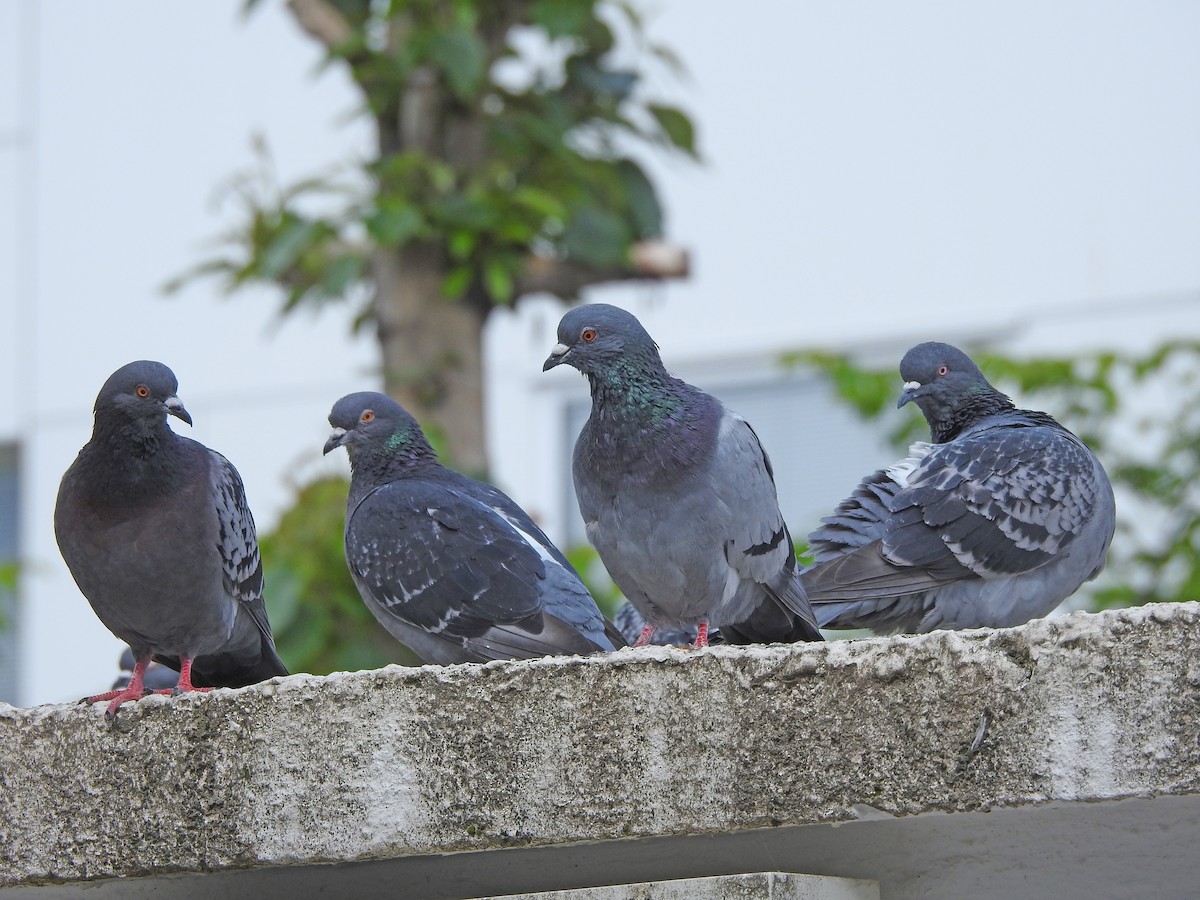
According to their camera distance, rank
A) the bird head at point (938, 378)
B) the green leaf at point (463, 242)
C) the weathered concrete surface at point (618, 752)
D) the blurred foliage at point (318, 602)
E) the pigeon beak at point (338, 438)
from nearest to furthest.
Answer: the weathered concrete surface at point (618, 752), the bird head at point (938, 378), the pigeon beak at point (338, 438), the blurred foliage at point (318, 602), the green leaf at point (463, 242)

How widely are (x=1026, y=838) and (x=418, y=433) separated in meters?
2.95

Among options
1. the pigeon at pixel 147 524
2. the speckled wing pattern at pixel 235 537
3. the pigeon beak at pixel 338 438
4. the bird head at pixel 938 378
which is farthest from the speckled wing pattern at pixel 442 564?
the bird head at pixel 938 378

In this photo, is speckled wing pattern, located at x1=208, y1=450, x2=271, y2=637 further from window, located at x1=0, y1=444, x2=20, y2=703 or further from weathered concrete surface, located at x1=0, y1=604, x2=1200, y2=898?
window, located at x1=0, y1=444, x2=20, y2=703

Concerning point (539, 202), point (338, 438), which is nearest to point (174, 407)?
point (338, 438)

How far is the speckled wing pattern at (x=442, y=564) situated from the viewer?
4.65m

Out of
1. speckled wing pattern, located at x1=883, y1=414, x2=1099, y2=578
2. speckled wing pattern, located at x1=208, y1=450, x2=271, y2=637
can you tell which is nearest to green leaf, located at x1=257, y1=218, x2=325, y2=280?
speckled wing pattern, located at x1=208, y1=450, x2=271, y2=637

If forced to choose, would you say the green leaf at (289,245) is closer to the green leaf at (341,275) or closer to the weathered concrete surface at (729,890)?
the green leaf at (341,275)

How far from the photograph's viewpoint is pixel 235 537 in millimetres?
4273

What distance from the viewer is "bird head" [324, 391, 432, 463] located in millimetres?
5055

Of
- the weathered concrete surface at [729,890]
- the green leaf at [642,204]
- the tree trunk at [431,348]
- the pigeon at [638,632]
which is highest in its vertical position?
the green leaf at [642,204]

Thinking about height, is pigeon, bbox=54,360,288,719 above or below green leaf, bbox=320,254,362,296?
below

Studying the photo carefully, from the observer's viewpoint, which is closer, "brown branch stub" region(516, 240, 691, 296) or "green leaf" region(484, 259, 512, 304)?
"green leaf" region(484, 259, 512, 304)

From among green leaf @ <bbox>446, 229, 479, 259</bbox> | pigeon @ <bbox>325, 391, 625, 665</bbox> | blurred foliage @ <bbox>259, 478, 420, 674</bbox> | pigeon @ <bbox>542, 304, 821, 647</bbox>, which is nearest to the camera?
pigeon @ <bbox>542, 304, 821, 647</bbox>

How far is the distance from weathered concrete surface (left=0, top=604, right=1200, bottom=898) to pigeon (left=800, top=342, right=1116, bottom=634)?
166 cm
